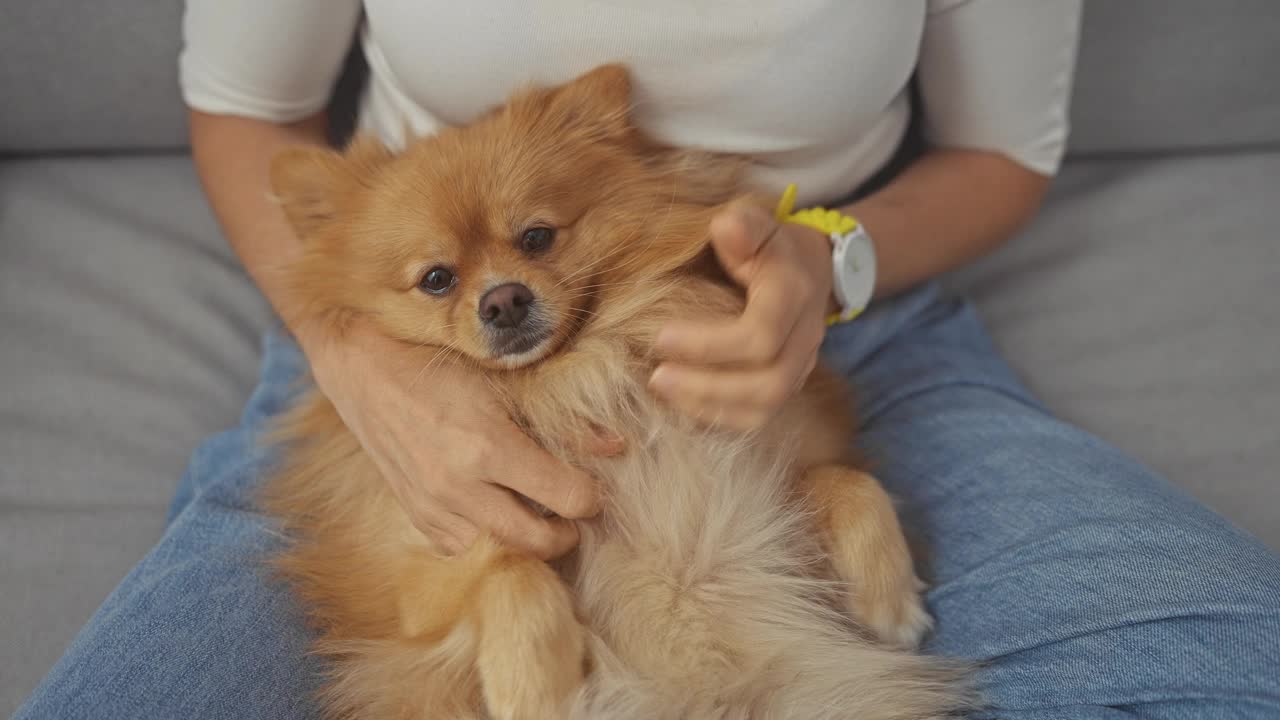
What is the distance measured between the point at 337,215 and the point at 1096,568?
109 centimetres

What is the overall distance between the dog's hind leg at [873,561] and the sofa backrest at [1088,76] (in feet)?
4.51

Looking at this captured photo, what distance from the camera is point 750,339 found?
1095 mm

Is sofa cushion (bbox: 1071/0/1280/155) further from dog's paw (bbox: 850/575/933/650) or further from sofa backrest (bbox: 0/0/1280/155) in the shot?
dog's paw (bbox: 850/575/933/650)

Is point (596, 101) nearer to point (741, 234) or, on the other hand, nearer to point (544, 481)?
point (741, 234)

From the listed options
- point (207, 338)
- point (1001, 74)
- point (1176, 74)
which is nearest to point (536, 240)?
point (1001, 74)

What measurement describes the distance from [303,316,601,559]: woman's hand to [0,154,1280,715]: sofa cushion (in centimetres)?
66

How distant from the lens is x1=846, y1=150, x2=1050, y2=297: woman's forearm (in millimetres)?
1540

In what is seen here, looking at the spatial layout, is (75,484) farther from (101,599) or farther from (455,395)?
(455,395)

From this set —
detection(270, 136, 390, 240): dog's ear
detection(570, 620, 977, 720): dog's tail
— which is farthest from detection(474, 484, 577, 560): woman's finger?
detection(270, 136, 390, 240): dog's ear

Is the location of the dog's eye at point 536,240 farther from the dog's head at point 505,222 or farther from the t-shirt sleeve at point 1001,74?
the t-shirt sleeve at point 1001,74

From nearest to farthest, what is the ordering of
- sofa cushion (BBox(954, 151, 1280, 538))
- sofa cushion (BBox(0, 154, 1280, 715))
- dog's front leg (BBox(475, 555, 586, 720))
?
dog's front leg (BBox(475, 555, 586, 720))
sofa cushion (BBox(0, 154, 1280, 715))
sofa cushion (BBox(954, 151, 1280, 538))

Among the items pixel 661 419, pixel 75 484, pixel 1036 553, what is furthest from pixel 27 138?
pixel 1036 553

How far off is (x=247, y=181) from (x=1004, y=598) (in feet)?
4.31

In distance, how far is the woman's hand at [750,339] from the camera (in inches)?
43.3
